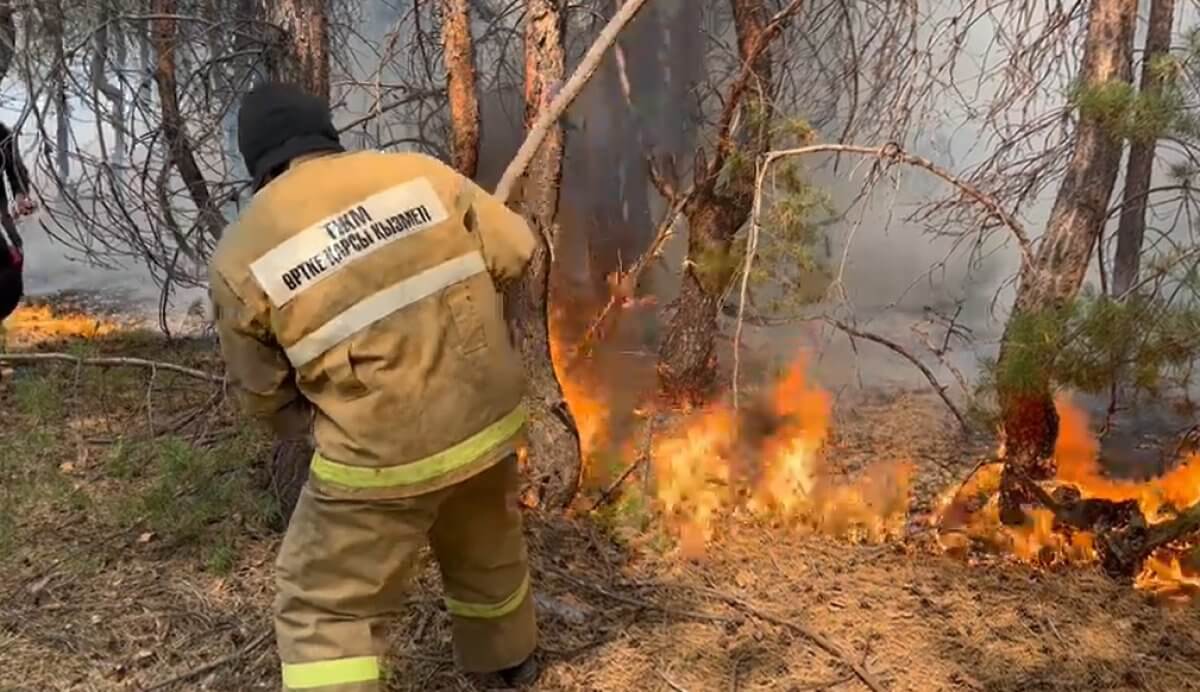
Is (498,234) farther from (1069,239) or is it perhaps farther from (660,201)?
(660,201)

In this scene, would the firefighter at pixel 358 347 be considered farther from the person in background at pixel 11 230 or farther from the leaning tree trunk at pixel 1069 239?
the person in background at pixel 11 230

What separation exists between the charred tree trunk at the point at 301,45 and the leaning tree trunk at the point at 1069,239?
276cm

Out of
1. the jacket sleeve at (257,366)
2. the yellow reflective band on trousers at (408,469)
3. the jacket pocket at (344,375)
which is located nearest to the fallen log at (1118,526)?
the yellow reflective band on trousers at (408,469)

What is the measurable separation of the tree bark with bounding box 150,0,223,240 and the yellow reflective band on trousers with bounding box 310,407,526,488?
2484 mm

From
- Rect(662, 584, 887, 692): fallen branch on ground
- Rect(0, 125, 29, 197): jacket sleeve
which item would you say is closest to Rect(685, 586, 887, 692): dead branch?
Rect(662, 584, 887, 692): fallen branch on ground

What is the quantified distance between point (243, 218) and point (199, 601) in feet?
6.10

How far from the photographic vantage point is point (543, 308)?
14.7 feet

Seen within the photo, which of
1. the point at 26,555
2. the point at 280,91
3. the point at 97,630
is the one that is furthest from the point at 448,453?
the point at 26,555

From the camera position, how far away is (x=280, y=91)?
2.53 metres

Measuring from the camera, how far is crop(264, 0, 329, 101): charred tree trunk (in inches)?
152

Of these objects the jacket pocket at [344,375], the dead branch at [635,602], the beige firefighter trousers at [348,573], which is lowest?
the dead branch at [635,602]

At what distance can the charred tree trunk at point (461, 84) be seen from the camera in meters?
4.07

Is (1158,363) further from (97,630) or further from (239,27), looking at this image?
(239,27)

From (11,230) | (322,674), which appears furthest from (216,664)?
(11,230)
